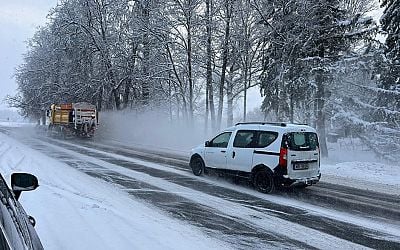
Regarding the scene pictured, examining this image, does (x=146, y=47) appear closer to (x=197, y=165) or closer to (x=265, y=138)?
(x=197, y=165)

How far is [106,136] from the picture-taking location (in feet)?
122

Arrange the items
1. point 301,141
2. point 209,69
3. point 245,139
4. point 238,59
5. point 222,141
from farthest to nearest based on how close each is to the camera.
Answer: point 238,59 → point 209,69 → point 222,141 → point 245,139 → point 301,141

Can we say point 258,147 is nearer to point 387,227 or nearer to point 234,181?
point 234,181

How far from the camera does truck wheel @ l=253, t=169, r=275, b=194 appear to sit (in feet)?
35.1

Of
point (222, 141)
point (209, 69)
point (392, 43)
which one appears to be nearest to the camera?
point (222, 141)

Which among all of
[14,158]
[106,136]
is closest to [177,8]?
[106,136]

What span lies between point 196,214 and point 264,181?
10.4ft

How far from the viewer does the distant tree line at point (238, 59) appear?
2292 cm

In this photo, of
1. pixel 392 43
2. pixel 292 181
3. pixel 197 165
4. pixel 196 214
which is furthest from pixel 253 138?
pixel 392 43

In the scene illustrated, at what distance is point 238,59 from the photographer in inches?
1226

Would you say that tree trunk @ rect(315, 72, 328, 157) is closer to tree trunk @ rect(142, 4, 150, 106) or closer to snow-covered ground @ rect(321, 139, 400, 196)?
snow-covered ground @ rect(321, 139, 400, 196)

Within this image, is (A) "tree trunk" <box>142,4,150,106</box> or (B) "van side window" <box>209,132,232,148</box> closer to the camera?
(B) "van side window" <box>209,132,232,148</box>

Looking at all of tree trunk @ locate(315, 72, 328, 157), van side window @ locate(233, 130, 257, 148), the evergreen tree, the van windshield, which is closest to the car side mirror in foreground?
the van windshield

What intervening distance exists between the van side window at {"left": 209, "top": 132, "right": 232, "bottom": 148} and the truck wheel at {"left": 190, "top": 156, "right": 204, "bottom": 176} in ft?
2.60
